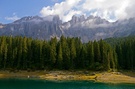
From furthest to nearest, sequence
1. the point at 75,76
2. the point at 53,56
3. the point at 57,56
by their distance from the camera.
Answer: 1. the point at 57,56
2. the point at 53,56
3. the point at 75,76

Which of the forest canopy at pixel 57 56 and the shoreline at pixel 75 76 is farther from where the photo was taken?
the forest canopy at pixel 57 56

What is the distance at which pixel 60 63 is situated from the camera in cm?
11481

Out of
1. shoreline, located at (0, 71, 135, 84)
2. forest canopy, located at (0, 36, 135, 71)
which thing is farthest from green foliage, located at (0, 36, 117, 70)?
shoreline, located at (0, 71, 135, 84)

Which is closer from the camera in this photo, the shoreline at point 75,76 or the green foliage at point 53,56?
the shoreline at point 75,76

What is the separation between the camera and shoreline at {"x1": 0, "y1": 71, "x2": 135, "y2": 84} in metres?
99.6

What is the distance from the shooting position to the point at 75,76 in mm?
104250

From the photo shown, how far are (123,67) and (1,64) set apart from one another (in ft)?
188

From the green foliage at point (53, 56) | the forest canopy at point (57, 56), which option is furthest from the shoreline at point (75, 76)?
the green foliage at point (53, 56)

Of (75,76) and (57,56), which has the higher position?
(57,56)

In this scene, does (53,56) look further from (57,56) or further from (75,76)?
(75,76)

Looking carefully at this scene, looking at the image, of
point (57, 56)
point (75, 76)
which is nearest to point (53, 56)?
point (57, 56)

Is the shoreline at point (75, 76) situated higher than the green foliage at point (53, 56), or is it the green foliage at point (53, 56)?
the green foliage at point (53, 56)

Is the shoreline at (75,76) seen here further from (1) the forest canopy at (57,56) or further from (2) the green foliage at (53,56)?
(2) the green foliage at (53,56)

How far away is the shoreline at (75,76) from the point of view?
3920 inches
